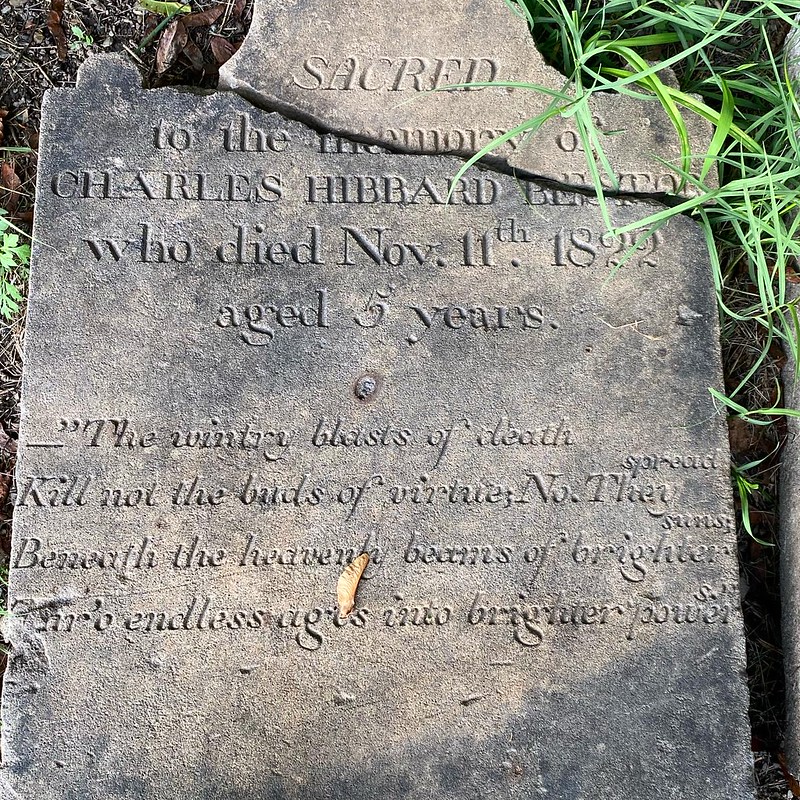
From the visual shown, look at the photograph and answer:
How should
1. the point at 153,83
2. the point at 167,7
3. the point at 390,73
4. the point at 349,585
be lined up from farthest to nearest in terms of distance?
the point at 167,7 < the point at 153,83 < the point at 390,73 < the point at 349,585

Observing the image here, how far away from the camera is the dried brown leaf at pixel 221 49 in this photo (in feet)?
8.97

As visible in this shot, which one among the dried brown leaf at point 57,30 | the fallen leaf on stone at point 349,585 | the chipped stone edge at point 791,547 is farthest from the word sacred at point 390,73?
the fallen leaf on stone at point 349,585

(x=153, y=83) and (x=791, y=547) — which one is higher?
(x=153, y=83)

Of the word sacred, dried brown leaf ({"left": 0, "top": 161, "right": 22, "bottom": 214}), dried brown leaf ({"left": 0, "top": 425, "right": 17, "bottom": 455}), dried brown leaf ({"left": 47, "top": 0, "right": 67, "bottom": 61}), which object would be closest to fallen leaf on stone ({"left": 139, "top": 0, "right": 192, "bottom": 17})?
dried brown leaf ({"left": 47, "top": 0, "right": 67, "bottom": 61})

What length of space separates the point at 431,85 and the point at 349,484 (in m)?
1.37

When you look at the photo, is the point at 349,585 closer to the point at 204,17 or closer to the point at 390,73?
the point at 390,73

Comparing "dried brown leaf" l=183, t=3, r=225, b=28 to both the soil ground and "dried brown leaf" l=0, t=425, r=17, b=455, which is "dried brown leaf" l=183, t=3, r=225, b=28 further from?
"dried brown leaf" l=0, t=425, r=17, b=455

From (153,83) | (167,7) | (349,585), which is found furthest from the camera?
(167,7)

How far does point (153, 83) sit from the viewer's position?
265 cm

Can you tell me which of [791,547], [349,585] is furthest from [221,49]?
[791,547]

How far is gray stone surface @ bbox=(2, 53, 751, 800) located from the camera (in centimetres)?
223

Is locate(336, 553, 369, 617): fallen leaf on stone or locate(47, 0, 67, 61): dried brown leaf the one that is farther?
locate(47, 0, 67, 61): dried brown leaf

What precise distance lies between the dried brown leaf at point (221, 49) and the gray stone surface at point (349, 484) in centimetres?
39

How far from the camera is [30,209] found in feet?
9.00
